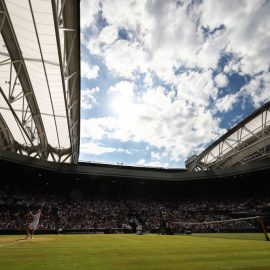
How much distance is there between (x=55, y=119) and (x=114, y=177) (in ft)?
69.4

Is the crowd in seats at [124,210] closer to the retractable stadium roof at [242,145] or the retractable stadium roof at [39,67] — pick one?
the retractable stadium roof at [242,145]

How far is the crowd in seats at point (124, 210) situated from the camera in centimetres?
4009

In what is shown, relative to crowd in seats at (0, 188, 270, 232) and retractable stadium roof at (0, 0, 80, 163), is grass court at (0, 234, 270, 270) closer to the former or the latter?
retractable stadium roof at (0, 0, 80, 163)

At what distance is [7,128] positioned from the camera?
33.4 meters

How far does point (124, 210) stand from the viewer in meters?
49.0

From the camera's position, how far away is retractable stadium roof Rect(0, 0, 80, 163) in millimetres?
17016

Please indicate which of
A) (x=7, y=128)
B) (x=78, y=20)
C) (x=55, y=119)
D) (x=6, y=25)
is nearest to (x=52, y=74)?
(x=6, y=25)

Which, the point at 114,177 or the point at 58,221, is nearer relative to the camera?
the point at 58,221

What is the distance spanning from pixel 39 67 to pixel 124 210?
3306 centimetres

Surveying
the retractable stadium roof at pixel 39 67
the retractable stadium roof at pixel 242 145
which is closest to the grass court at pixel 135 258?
the retractable stadium roof at pixel 39 67

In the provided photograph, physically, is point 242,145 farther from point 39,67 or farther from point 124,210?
point 39,67

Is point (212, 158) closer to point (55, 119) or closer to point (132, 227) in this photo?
point (132, 227)

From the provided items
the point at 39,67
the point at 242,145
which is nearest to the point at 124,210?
the point at 242,145

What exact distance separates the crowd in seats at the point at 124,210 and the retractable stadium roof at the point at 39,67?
1017 cm
